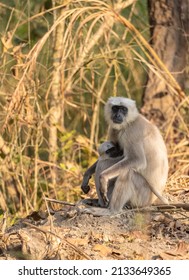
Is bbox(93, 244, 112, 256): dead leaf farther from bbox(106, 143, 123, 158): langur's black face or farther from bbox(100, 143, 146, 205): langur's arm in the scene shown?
bbox(106, 143, 123, 158): langur's black face

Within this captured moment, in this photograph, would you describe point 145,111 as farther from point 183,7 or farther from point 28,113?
point 28,113

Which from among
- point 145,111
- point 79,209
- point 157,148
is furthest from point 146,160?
point 145,111

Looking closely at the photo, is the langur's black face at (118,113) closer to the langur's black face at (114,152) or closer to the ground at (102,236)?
the langur's black face at (114,152)

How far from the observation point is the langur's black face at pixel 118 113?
660cm

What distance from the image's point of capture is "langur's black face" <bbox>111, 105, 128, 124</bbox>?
6598 millimetres

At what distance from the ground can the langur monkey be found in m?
0.24

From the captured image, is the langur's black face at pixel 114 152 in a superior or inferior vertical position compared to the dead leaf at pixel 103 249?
superior

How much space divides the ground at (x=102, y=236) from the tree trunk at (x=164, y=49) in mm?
3195

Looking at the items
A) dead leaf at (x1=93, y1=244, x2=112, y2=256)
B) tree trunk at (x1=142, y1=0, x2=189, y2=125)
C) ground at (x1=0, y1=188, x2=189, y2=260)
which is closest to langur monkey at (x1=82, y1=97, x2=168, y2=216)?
ground at (x1=0, y1=188, x2=189, y2=260)

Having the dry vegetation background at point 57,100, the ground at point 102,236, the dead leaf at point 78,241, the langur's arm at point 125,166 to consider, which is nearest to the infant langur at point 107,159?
the langur's arm at point 125,166

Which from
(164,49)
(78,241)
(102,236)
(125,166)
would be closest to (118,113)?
(125,166)

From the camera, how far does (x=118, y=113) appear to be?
6633 millimetres

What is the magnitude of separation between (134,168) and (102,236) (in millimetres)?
867

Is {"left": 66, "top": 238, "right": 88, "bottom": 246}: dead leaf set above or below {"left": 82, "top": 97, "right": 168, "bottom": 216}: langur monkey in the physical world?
below
